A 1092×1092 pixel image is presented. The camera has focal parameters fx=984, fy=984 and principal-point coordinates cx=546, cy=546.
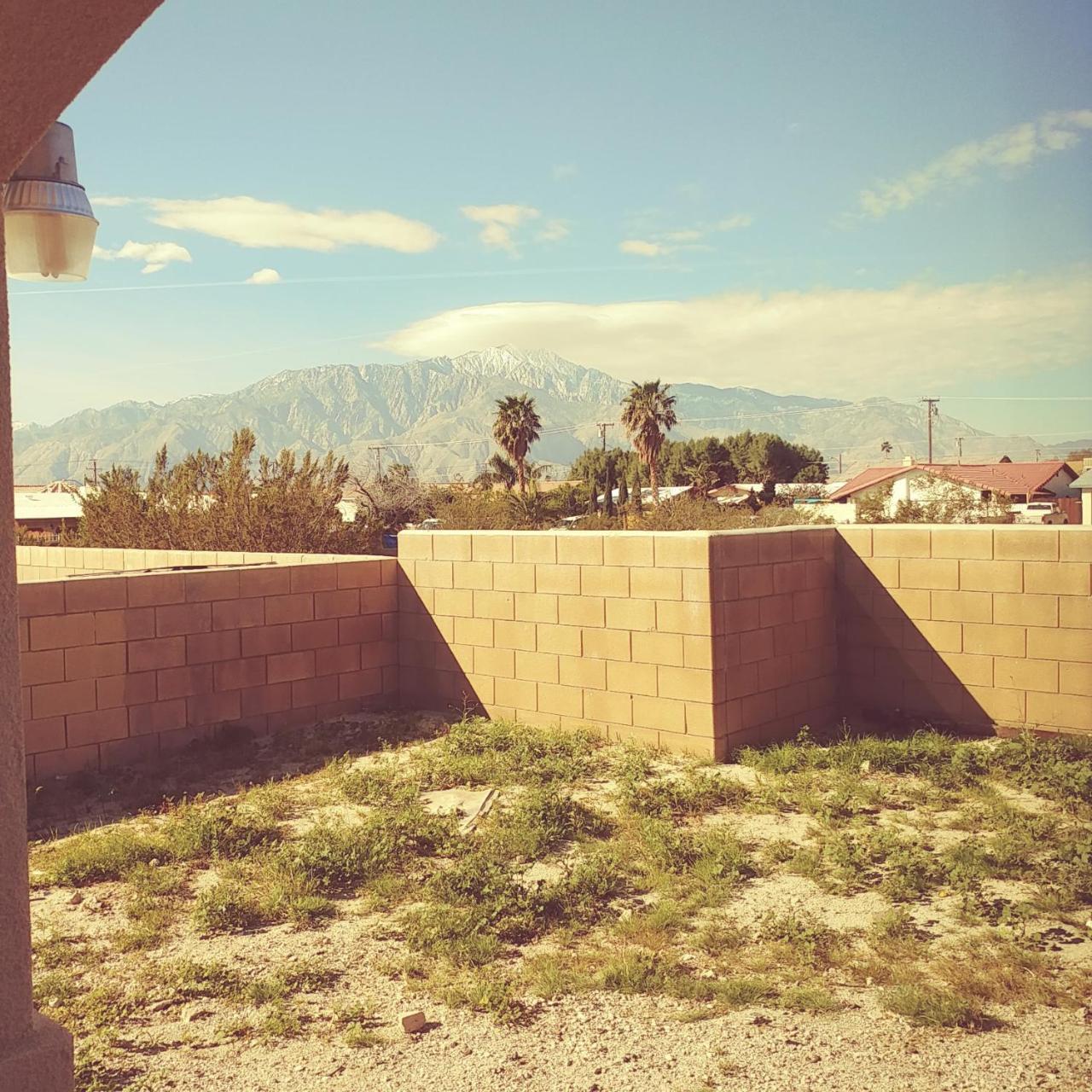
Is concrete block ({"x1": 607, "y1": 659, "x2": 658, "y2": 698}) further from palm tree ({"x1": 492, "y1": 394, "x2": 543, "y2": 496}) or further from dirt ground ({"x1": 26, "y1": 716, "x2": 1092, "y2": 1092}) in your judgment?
palm tree ({"x1": 492, "y1": 394, "x2": 543, "y2": 496})

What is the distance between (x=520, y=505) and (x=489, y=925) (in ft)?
90.2

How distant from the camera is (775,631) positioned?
8.51 meters

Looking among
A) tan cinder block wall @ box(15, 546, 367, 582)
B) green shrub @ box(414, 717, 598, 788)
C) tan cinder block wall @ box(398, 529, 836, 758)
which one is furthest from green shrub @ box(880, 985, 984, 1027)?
tan cinder block wall @ box(15, 546, 367, 582)

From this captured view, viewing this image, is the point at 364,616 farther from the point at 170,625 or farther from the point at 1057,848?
the point at 1057,848

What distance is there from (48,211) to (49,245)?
0.44 ft

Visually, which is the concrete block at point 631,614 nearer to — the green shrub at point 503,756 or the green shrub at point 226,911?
the green shrub at point 503,756

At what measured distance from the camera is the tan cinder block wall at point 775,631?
7.98 meters

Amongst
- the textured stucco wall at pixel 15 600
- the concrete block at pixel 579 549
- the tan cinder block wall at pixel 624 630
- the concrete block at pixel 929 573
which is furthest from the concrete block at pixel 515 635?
the textured stucco wall at pixel 15 600

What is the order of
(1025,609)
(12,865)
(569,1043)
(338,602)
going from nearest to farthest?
(12,865)
(569,1043)
(1025,609)
(338,602)

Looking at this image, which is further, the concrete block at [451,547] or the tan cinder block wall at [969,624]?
the concrete block at [451,547]

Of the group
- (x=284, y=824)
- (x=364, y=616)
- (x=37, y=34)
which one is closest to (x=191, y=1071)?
(x=284, y=824)

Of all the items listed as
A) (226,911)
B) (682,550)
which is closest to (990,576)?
(682,550)

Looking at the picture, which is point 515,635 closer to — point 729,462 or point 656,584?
point 656,584

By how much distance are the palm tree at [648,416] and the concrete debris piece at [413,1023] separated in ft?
177
